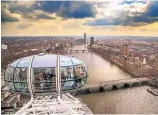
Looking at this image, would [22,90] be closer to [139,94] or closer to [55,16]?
[55,16]

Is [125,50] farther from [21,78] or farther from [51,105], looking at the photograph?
[21,78]

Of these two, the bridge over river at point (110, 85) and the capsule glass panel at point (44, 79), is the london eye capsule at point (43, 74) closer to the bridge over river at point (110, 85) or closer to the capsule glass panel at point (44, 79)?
the capsule glass panel at point (44, 79)

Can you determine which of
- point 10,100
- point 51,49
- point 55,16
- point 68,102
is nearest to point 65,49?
point 51,49

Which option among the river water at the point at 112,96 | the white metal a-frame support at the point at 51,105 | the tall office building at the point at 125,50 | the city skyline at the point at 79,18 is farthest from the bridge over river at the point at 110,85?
the white metal a-frame support at the point at 51,105

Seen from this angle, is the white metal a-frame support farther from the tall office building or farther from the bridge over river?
the tall office building

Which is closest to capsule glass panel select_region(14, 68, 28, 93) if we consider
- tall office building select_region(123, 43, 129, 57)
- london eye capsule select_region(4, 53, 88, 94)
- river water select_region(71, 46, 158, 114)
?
london eye capsule select_region(4, 53, 88, 94)
